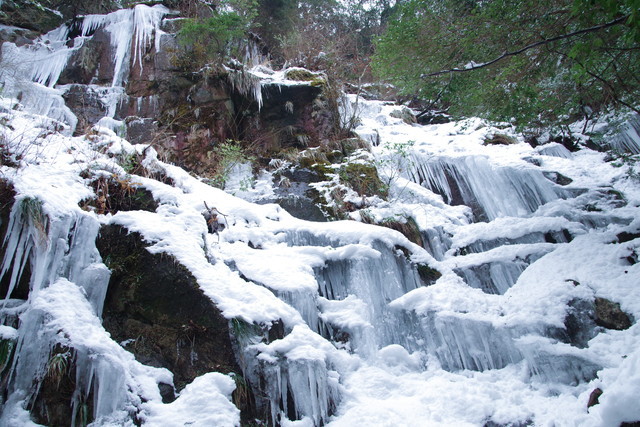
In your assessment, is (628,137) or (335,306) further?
(628,137)

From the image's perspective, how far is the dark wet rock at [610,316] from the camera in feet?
11.1

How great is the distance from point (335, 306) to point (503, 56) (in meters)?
3.37

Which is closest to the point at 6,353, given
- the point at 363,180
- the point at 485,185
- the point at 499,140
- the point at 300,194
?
the point at 300,194

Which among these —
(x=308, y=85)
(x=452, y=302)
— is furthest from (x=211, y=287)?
(x=308, y=85)

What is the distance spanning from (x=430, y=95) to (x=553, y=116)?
2668 mm

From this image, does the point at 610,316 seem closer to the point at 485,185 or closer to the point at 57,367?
the point at 485,185

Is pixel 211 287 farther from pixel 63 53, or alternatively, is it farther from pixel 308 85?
pixel 63 53

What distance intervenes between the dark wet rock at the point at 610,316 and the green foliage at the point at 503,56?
2.39 meters

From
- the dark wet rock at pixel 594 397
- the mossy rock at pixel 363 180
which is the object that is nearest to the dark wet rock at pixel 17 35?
the mossy rock at pixel 363 180

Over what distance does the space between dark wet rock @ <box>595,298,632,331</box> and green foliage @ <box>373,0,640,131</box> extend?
2386mm

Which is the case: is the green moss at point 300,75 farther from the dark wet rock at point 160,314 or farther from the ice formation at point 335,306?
the dark wet rock at point 160,314

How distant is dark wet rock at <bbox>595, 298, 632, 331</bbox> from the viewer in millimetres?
3373

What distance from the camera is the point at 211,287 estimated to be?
331cm

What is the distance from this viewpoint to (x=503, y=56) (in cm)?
392
